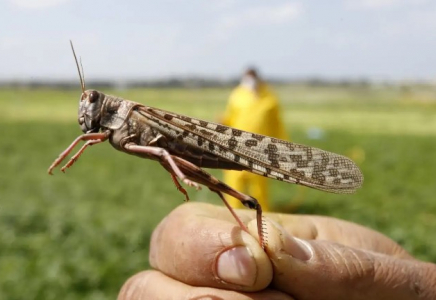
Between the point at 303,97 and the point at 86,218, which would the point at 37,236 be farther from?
the point at 303,97

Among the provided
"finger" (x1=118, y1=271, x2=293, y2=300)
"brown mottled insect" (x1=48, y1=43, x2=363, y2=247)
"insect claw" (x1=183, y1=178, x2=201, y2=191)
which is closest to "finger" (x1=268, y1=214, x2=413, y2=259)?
"finger" (x1=118, y1=271, x2=293, y2=300)

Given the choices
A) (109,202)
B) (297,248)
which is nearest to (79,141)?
(297,248)

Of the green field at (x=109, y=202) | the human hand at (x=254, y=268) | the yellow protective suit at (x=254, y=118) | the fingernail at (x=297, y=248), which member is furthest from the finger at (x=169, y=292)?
the yellow protective suit at (x=254, y=118)

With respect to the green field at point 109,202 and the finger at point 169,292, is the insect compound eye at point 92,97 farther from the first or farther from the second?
the finger at point 169,292

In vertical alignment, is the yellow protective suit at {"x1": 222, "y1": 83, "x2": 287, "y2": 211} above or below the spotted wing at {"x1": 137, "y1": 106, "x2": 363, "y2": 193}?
below

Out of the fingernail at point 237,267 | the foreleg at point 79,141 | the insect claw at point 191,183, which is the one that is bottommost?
the fingernail at point 237,267

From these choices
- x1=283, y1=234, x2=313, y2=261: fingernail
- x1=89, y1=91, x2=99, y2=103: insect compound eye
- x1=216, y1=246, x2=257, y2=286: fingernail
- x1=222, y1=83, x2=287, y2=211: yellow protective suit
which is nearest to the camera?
x1=89, y1=91, x2=99, y2=103: insect compound eye

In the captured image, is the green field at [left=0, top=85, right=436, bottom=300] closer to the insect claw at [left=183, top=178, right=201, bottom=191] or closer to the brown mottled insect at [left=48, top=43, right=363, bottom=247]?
the brown mottled insect at [left=48, top=43, right=363, bottom=247]
